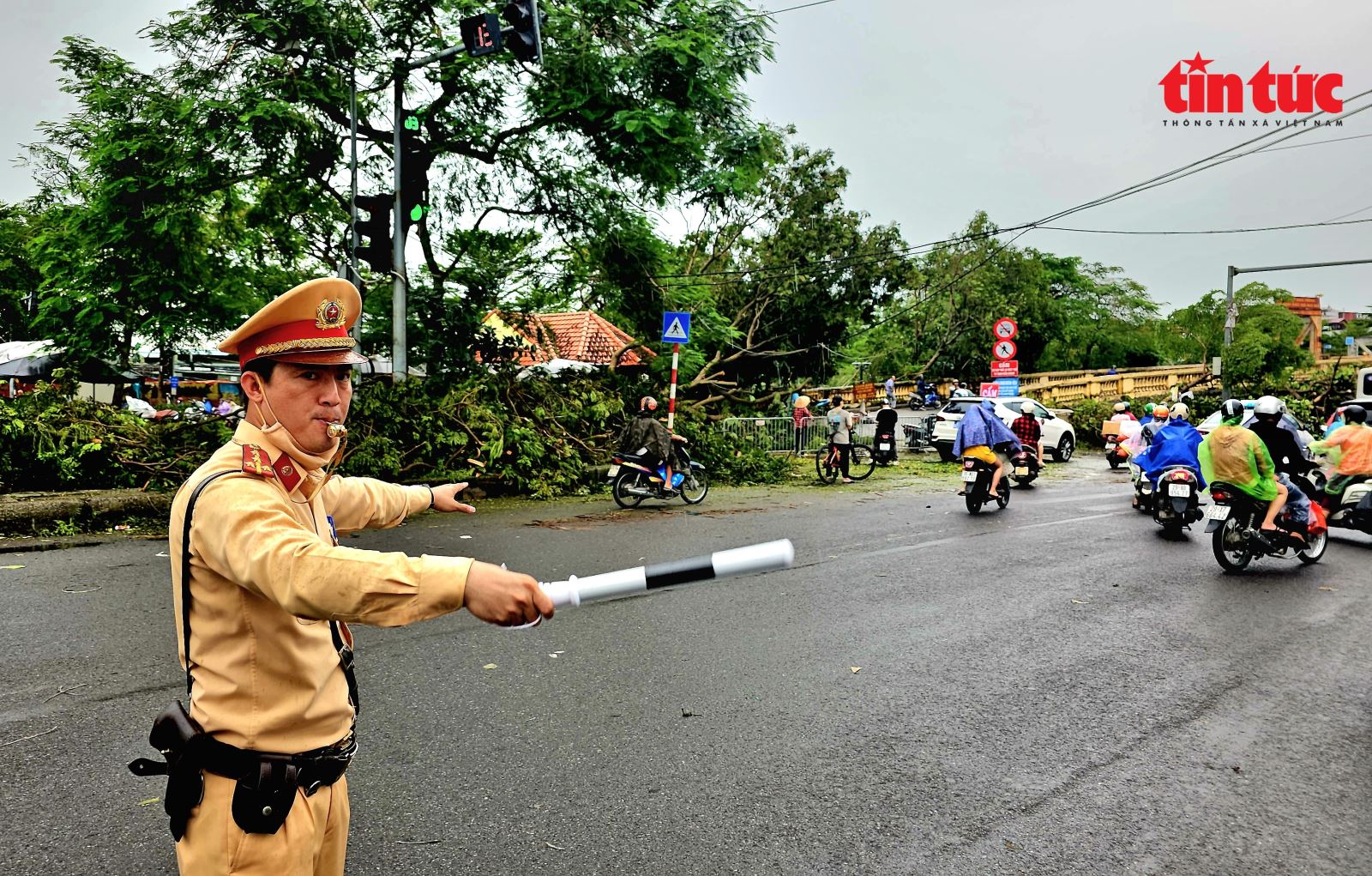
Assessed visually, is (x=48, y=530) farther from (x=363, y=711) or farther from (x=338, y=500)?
(x=338, y=500)

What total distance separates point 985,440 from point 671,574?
12501 mm

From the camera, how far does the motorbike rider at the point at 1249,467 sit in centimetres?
853

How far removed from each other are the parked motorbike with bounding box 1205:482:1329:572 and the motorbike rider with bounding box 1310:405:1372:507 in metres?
1.61

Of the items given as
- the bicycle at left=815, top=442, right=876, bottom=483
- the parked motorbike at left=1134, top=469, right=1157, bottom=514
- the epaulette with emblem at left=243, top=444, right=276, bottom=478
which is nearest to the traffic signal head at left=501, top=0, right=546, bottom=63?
the epaulette with emblem at left=243, top=444, right=276, bottom=478

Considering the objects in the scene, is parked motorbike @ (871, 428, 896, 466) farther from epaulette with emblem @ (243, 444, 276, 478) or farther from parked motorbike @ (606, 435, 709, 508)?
epaulette with emblem @ (243, 444, 276, 478)

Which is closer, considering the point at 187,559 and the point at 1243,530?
the point at 187,559

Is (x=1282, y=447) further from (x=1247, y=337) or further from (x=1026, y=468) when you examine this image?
(x=1247, y=337)

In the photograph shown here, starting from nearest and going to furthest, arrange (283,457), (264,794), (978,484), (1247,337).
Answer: (264,794), (283,457), (978,484), (1247,337)

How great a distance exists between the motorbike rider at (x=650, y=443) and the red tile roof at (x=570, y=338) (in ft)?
11.0

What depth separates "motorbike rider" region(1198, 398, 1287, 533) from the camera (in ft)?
28.0

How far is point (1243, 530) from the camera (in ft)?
28.7

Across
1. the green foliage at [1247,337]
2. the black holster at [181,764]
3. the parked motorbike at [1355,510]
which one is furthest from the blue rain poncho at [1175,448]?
the green foliage at [1247,337]

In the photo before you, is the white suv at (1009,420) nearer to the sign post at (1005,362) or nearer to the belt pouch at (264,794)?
the sign post at (1005,362)

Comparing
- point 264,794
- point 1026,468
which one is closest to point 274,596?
point 264,794
